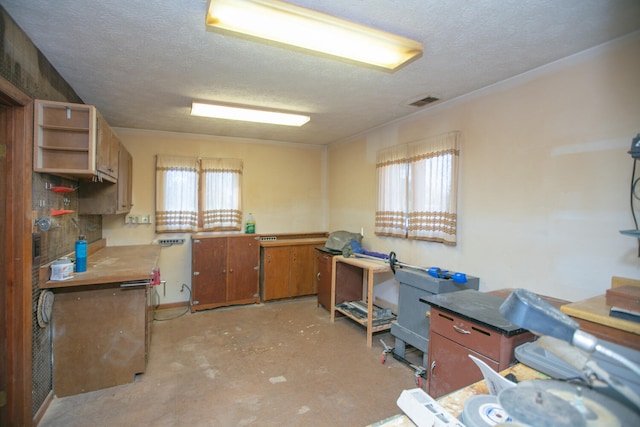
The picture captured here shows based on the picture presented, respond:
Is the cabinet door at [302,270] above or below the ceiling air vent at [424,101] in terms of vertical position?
below

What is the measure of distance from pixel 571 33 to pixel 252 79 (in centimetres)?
225

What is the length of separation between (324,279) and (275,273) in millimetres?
824

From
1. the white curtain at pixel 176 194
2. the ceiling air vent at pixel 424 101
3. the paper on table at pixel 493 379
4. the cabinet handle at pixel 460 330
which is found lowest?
the cabinet handle at pixel 460 330

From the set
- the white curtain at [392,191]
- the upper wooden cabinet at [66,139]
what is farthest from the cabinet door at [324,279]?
the upper wooden cabinet at [66,139]

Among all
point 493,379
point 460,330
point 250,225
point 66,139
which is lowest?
point 460,330

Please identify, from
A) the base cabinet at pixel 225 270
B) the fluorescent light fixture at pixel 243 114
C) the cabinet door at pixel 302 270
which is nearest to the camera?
the fluorescent light fixture at pixel 243 114

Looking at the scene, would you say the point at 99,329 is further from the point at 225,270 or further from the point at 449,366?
the point at 449,366

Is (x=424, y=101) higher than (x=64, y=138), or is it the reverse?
(x=424, y=101)

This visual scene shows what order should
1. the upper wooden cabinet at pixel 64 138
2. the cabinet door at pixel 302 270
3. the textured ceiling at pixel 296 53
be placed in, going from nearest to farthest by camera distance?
1. the textured ceiling at pixel 296 53
2. the upper wooden cabinet at pixel 64 138
3. the cabinet door at pixel 302 270

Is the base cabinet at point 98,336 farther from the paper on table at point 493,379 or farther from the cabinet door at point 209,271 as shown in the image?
the paper on table at point 493,379

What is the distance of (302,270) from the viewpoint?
4832 millimetres

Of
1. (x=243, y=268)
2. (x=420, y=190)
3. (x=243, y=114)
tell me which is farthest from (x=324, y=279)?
(x=243, y=114)

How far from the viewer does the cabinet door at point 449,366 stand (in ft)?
6.17

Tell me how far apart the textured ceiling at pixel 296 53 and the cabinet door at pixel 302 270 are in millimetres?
2179
